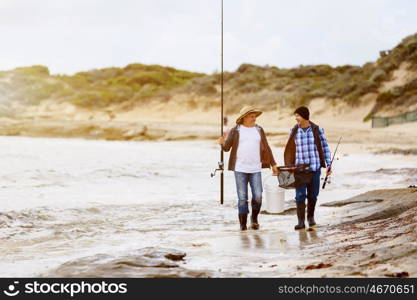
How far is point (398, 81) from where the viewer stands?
130 ft

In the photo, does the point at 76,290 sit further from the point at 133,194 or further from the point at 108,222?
the point at 133,194

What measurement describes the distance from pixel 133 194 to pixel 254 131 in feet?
20.5

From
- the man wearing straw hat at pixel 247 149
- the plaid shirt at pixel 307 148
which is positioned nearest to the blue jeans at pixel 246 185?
the man wearing straw hat at pixel 247 149

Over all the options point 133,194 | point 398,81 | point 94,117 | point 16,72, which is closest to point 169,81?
point 16,72

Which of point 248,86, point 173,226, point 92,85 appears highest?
point 92,85

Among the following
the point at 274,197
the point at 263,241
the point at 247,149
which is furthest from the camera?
the point at 274,197

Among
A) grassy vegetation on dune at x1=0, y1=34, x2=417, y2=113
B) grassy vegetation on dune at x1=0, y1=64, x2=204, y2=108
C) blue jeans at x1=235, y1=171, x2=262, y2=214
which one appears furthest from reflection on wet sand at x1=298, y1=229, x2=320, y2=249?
grassy vegetation on dune at x1=0, y1=64, x2=204, y2=108

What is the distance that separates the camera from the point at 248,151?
7.39 m

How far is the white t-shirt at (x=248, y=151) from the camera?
738cm

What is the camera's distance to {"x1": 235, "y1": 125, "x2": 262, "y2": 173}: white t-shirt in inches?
291

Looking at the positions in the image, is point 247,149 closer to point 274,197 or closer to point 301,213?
point 301,213

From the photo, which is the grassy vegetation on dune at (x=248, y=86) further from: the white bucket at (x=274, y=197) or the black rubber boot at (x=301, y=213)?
the black rubber boot at (x=301, y=213)

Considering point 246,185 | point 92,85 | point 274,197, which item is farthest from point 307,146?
point 92,85

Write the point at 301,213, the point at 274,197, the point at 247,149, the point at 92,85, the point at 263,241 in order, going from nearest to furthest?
1. the point at 263,241
2. the point at 247,149
3. the point at 301,213
4. the point at 274,197
5. the point at 92,85
